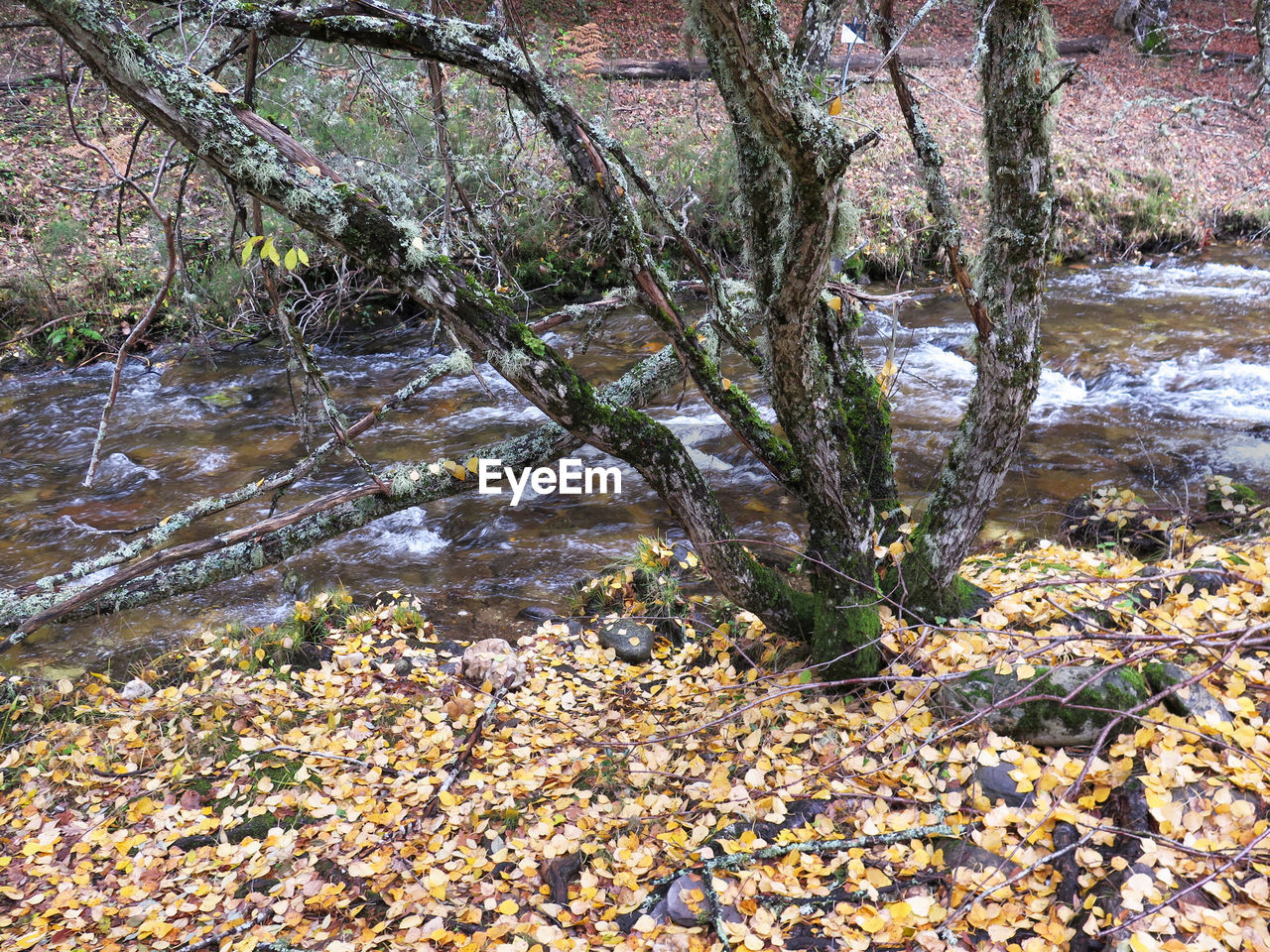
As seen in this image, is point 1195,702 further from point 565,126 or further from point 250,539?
point 250,539

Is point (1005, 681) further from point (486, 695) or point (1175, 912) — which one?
point (486, 695)

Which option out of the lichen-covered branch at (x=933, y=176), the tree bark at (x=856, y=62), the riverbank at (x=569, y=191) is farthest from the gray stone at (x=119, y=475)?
the tree bark at (x=856, y=62)

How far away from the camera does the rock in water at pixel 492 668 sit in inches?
177

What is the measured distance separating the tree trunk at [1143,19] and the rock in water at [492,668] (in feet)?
67.6

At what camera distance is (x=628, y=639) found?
493 centimetres

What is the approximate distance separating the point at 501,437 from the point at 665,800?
18.3 ft

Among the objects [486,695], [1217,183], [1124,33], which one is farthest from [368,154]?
[1124,33]

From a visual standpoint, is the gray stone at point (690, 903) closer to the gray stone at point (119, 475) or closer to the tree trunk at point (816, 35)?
the tree trunk at point (816, 35)

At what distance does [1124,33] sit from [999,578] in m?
20.7

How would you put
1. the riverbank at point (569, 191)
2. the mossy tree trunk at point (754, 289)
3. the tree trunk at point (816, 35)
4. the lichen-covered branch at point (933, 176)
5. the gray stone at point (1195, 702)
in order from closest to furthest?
the mossy tree trunk at point (754, 289)
the gray stone at point (1195, 702)
the lichen-covered branch at point (933, 176)
the tree trunk at point (816, 35)
the riverbank at point (569, 191)

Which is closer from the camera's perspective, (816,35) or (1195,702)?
(1195,702)

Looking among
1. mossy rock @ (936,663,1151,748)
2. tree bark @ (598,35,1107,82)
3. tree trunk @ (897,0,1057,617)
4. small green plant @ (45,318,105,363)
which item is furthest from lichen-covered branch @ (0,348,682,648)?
tree bark @ (598,35,1107,82)

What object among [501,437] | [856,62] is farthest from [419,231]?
[856,62]

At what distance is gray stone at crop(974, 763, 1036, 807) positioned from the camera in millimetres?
3043
